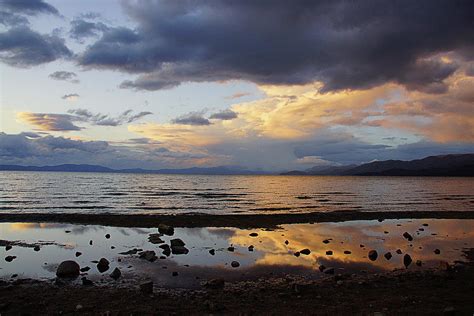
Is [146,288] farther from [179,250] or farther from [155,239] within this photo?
[155,239]

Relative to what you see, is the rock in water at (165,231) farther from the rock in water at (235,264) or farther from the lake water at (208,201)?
the lake water at (208,201)

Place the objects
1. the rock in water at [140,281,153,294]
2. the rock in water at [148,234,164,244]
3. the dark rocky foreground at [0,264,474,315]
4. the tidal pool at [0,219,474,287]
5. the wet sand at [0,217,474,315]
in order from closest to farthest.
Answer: the dark rocky foreground at [0,264,474,315] < the wet sand at [0,217,474,315] < the rock in water at [140,281,153,294] < the tidal pool at [0,219,474,287] < the rock in water at [148,234,164,244]

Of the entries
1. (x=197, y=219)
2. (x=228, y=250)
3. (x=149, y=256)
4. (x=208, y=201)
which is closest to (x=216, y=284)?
(x=149, y=256)

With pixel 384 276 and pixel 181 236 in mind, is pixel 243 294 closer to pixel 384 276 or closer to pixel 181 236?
pixel 384 276

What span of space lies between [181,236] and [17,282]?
13.8 metres

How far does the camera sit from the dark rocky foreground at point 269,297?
1208 cm

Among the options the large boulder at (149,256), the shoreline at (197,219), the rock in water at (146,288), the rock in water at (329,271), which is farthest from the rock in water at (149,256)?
the shoreline at (197,219)

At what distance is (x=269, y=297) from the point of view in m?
13.5

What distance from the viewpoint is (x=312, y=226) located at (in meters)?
35.2

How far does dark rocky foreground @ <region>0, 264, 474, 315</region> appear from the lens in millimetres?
12078

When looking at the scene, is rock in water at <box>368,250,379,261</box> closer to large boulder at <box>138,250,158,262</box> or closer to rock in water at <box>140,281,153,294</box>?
large boulder at <box>138,250,158,262</box>

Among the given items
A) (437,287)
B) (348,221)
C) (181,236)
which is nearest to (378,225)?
(348,221)

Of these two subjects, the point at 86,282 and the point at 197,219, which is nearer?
the point at 86,282

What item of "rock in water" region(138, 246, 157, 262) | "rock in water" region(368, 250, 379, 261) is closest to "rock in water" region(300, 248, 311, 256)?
"rock in water" region(368, 250, 379, 261)
